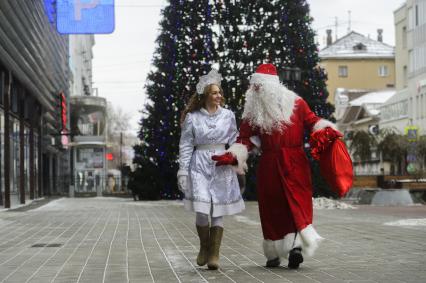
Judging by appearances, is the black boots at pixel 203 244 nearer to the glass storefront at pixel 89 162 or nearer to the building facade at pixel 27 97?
the building facade at pixel 27 97

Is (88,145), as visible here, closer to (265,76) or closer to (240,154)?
(265,76)

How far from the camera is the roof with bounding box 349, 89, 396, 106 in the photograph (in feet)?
314

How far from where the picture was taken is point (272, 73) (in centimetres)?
893

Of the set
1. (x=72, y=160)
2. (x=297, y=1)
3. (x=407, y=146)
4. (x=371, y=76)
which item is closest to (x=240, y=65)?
(x=297, y=1)

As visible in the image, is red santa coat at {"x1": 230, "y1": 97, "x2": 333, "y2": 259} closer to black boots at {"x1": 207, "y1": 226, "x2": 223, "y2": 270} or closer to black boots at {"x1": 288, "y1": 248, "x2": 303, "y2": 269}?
black boots at {"x1": 288, "y1": 248, "x2": 303, "y2": 269}

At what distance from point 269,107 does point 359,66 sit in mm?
105052

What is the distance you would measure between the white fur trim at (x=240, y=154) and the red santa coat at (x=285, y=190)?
0.13m

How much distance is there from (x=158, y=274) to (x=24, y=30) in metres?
19.2

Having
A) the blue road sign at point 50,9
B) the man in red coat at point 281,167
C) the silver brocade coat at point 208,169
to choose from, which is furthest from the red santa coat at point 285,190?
the blue road sign at point 50,9

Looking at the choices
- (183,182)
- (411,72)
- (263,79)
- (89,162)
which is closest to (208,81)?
(263,79)

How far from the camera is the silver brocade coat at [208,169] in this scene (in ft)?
27.8

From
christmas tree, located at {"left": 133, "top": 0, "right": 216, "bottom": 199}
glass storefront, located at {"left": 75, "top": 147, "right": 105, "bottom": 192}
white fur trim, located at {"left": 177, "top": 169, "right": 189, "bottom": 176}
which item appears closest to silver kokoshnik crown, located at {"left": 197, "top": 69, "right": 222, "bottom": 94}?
white fur trim, located at {"left": 177, "top": 169, "right": 189, "bottom": 176}

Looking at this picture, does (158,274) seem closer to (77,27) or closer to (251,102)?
(251,102)

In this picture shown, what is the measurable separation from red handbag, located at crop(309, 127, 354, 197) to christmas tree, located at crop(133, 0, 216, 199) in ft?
73.0
